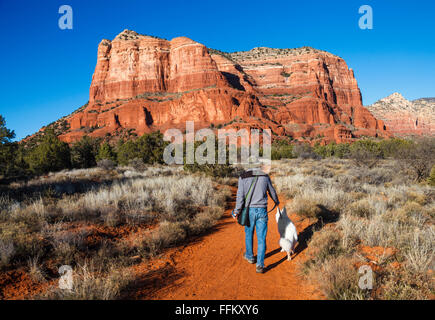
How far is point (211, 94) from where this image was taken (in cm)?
7725

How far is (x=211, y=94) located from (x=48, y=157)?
6347cm

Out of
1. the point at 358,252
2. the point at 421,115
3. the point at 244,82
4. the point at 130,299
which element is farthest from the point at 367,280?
the point at 421,115

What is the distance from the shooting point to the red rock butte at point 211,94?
76.8m

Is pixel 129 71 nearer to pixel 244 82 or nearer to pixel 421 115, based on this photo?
pixel 244 82

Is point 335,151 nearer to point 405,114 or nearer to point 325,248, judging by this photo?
point 325,248

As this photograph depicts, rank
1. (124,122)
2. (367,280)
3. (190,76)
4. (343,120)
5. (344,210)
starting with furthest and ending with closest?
(343,120)
(190,76)
(124,122)
(344,210)
(367,280)

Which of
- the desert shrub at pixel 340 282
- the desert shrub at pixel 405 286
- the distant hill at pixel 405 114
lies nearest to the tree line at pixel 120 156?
the desert shrub at pixel 405 286

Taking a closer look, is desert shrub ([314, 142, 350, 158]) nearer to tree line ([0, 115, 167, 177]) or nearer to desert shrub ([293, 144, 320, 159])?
desert shrub ([293, 144, 320, 159])

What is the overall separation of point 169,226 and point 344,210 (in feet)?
17.2

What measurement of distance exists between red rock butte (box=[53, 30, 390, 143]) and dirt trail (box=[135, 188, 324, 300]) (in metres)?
62.5

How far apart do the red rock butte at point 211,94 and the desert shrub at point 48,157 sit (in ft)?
169

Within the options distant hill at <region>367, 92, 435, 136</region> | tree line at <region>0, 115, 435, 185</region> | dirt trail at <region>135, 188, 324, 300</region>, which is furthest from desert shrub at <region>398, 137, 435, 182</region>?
distant hill at <region>367, 92, 435, 136</region>

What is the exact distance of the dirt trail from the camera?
3355 millimetres

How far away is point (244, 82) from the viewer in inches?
3856
